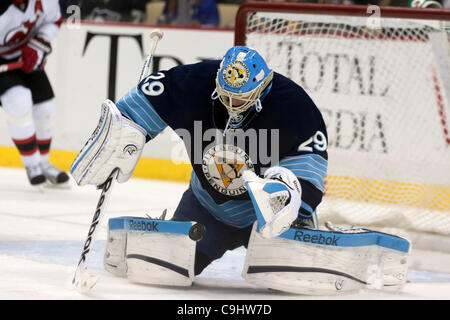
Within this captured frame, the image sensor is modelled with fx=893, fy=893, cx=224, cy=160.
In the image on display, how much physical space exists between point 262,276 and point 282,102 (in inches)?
19.2

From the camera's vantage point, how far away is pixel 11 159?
6566 millimetres

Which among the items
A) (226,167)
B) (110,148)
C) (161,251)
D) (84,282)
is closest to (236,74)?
(226,167)

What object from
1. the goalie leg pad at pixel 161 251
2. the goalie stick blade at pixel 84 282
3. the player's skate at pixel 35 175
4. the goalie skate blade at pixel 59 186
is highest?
the player's skate at pixel 35 175

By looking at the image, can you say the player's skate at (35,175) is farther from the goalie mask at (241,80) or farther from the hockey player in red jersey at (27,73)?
the goalie mask at (241,80)

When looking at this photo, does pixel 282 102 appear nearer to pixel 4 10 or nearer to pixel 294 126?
pixel 294 126

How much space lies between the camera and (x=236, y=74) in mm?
2375

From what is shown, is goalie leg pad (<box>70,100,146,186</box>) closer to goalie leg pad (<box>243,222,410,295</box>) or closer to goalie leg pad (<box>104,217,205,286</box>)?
goalie leg pad (<box>104,217,205,286</box>)

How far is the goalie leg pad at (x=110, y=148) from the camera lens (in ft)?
8.32

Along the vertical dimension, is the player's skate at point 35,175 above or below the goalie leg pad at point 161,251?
above

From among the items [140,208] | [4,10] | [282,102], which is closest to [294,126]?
[282,102]

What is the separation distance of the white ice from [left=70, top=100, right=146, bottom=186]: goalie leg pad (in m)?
0.31

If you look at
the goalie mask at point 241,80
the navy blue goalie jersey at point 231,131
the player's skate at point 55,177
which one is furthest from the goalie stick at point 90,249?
the player's skate at point 55,177

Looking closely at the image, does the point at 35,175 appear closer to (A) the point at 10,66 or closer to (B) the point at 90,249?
(A) the point at 10,66
